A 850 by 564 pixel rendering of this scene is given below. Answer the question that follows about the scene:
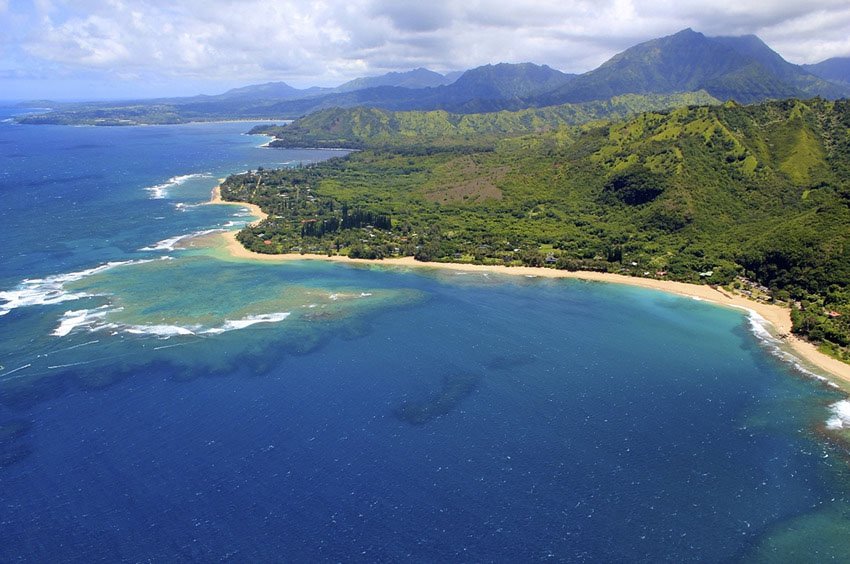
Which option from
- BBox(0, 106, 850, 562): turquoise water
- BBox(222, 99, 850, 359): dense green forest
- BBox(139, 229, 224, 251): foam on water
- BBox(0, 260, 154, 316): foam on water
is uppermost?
BBox(222, 99, 850, 359): dense green forest

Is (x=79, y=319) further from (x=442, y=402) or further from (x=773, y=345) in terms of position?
(x=773, y=345)

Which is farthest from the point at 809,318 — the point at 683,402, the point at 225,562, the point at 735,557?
the point at 225,562

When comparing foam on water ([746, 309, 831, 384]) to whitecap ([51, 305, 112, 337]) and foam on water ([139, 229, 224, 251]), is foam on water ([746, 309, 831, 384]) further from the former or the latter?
foam on water ([139, 229, 224, 251])

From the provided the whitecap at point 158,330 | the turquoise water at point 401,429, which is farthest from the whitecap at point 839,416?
the whitecap at point 158,330

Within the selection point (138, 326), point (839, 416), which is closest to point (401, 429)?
point (138, 326)

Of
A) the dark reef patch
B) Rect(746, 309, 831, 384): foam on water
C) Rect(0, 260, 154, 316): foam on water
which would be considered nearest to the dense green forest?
Rect(746, 309, 831, 384): foam on water

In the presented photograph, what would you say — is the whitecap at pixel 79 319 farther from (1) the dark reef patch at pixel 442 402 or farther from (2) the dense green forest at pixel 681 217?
(1) the dark reef patch at pixel 442 402

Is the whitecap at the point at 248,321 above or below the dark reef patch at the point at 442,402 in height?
above
